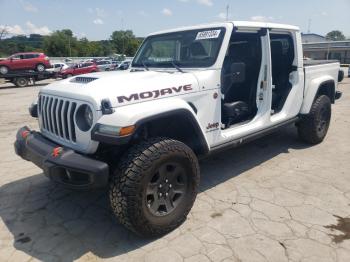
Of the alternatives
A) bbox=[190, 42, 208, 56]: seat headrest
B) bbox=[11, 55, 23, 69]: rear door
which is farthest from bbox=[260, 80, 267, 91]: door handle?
bbox=[11, 55, 23, 69]: rear door

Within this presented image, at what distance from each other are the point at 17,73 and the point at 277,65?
777 inches

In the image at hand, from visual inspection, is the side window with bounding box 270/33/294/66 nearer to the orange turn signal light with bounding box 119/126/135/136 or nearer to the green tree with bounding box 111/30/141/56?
the orange turn signal light with bounding box 119/126/135/136

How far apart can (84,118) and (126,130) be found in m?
0.52

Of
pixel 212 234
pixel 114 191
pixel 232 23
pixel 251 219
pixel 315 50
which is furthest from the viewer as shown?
pixel 315 50

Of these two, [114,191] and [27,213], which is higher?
[114,191]

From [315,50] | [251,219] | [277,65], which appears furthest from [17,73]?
[315,50]

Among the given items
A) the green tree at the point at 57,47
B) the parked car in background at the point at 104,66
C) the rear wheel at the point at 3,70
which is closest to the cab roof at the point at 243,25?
the rear wheel at the point at 3,70

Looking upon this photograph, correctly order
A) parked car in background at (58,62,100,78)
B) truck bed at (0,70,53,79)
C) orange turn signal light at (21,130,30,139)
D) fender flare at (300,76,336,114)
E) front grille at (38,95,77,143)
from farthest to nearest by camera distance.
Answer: parked car in background at (58,62,100,78) < truck bed at (0,70,53,79) < fender flare at (300,76,336,114) < orange turn signal light at (21,130,30,139) < front grille at (38,95,77,143)

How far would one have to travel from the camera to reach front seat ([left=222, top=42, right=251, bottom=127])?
4091 millimetres

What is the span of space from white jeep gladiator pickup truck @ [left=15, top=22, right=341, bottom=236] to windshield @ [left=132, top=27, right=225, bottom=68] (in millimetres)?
14

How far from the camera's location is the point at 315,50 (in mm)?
48375

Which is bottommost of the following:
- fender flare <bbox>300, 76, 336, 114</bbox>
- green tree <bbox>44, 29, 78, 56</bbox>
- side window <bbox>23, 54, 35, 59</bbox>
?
fender flare <bbox>300, 76, 336, 114</bbox>

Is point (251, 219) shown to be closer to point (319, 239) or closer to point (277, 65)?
point (319, 239)

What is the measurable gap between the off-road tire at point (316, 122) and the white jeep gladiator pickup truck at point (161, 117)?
504mm
